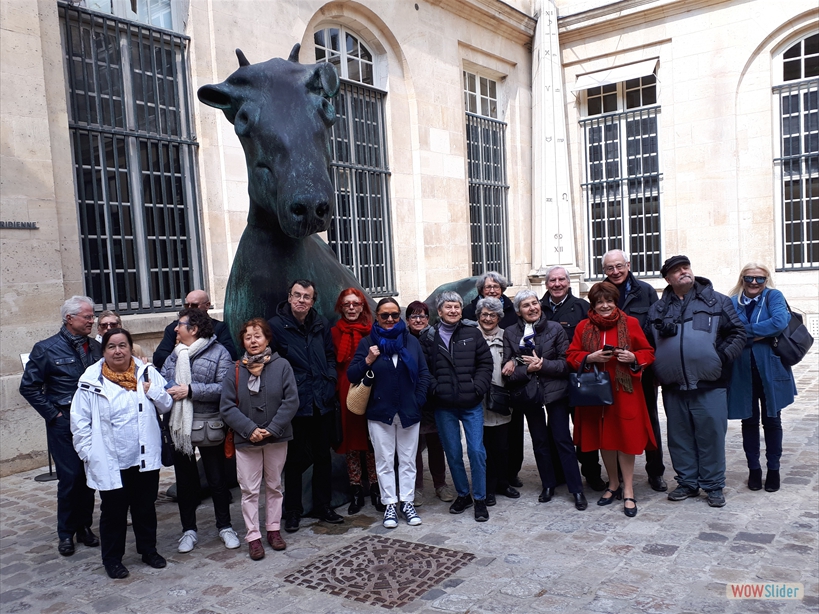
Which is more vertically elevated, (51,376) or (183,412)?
(51,376)

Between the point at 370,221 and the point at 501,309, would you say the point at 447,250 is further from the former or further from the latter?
the point at 501,309

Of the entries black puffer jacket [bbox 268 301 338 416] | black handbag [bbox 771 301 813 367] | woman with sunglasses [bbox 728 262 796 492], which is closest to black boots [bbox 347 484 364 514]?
black puffer jacket [bbox 268 301 338 416]

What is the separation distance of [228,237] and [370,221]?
331 cm

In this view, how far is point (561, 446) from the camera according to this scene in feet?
16.7

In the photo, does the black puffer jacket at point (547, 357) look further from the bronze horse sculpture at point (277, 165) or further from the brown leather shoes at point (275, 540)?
the brown leather shoes at point (275, 540)

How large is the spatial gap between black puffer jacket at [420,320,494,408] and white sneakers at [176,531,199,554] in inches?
74.0

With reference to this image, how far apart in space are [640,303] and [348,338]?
2266 millimetres

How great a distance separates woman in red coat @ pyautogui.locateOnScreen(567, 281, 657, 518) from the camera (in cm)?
479

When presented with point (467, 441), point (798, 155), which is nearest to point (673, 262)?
point (467, 441)

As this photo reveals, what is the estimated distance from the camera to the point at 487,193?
14.8 metres

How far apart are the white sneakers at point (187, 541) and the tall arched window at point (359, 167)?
23.8ft

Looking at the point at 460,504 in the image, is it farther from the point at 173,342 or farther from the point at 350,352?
the point at 173,342

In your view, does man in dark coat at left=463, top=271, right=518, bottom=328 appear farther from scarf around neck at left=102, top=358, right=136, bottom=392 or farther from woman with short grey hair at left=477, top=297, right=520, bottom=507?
scarf around neck at left=102, top=358, right=136, bottom=392

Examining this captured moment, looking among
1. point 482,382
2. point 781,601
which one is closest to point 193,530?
point 482,382
